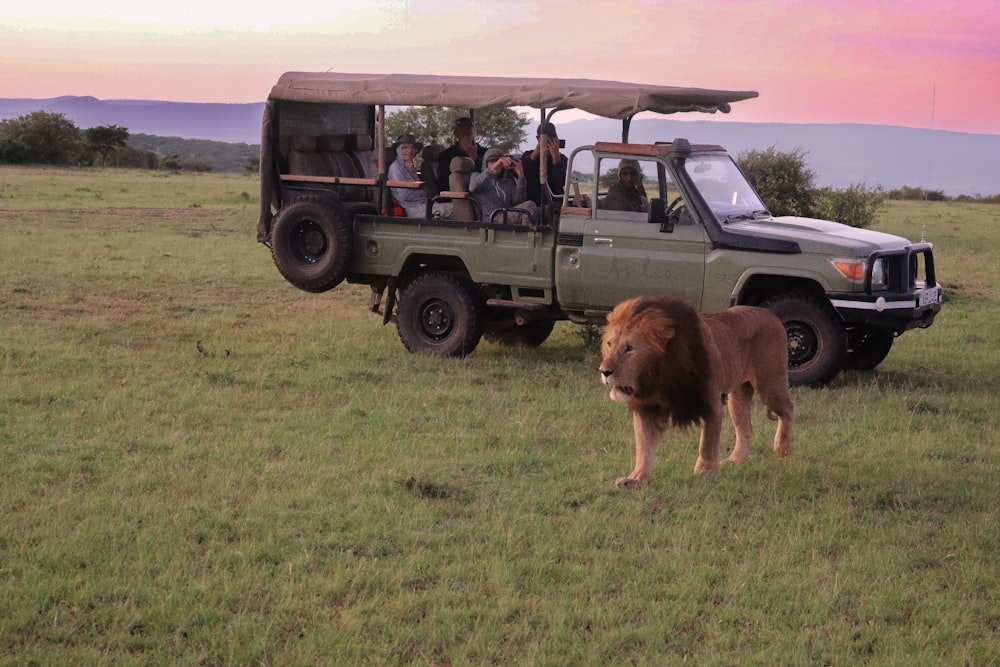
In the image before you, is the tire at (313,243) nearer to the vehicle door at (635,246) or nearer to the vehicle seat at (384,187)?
the vehicle seat at (384,187)

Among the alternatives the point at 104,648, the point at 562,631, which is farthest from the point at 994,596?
the point at 104,648

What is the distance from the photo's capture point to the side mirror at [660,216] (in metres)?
9.33

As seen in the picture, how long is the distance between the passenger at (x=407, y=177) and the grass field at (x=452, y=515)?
1.32 meters

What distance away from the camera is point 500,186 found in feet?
33.7

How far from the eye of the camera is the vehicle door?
9.35 meters

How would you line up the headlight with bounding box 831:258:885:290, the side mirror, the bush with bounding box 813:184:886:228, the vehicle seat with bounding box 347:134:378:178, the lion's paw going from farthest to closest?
the bush with bounding box 813:184:886:228
the vehicle seat with bounding box 347:134:378:178
the side mirror
the headlight with bounding box 831:258:885:290
the lion's paw

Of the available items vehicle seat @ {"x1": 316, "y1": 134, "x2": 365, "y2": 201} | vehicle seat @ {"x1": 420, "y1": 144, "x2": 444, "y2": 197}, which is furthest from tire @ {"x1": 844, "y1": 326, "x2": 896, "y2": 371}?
vehicle seat @ {"x1": 316, "y1": 134, "x2": 365, "y2": 201}

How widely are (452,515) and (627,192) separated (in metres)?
4.37

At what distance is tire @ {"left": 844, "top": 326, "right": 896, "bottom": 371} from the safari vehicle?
2 cm

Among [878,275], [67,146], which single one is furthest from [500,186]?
[67,146]

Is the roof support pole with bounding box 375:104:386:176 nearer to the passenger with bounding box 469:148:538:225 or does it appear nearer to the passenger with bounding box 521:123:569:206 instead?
the passenger with bounding box 469:148:538:225

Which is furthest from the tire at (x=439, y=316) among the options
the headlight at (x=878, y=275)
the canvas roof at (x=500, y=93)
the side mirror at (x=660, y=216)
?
the headlight at (x=878, y=275)

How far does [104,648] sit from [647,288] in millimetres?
5859

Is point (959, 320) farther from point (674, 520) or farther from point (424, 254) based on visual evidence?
point (674, 520)
